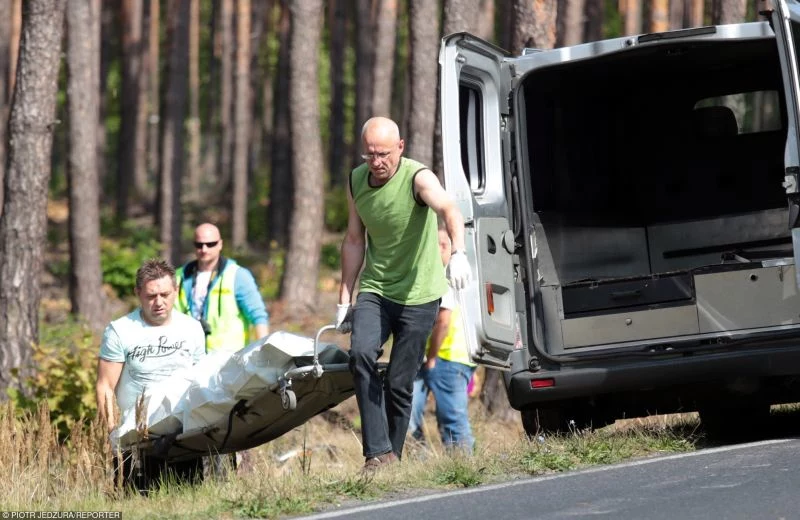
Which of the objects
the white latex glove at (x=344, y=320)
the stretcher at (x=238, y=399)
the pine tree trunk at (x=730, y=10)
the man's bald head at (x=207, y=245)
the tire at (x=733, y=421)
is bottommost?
the tire at (x=733, y=421)

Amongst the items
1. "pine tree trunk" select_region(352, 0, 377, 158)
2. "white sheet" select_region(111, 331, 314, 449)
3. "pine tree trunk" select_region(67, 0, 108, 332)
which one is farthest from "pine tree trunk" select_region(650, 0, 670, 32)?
"pine tree trunk" select_region(352, 0, 377, 158)

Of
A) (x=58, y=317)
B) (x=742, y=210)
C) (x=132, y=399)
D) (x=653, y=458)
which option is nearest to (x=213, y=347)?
(x=132, y=399)

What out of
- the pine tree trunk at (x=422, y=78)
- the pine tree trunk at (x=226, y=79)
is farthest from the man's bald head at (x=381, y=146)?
the pine tree trunk at (x=226, y=79)

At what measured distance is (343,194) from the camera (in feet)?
113

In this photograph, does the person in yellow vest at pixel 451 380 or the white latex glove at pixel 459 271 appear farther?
the person in yellow vest at pixel 451 380

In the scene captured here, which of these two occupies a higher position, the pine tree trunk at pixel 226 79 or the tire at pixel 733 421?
the pine tree trunk at pixel 226 79

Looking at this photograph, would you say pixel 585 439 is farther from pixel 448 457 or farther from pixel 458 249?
pixel 458 249

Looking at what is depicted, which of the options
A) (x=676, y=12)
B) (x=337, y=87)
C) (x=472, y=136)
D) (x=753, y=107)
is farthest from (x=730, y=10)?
(x=337, y=87)

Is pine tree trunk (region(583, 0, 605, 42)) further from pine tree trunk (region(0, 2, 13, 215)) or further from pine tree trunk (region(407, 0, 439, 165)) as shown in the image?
pine tree trunk (region(407, 0, 439, 165))

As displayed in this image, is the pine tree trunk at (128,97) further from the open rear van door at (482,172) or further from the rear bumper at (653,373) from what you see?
the rear bumper at (653,373)

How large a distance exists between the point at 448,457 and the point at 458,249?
Answer: 120 centimetres

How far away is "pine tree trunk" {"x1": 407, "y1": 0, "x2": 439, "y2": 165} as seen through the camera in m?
18.0

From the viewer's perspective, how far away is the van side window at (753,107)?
33.9 ft

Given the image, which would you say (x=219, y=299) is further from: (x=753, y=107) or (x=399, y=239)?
(x=753, y=107)
